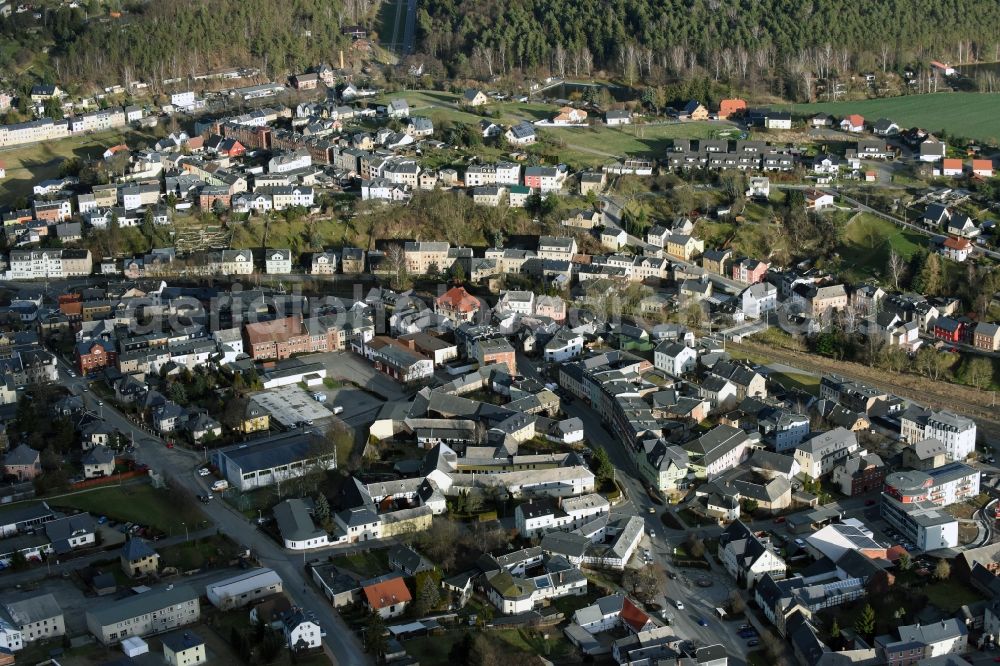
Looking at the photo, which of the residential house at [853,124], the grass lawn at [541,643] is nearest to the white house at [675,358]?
the grass lawn at [541,643]

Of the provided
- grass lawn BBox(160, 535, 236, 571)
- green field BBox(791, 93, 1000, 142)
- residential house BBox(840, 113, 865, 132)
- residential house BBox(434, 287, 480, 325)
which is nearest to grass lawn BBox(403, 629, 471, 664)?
grass lawn BBox(160, 535, 236, 571)

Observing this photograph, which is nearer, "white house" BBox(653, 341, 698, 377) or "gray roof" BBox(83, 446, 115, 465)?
"gray roof" BBox(83, 446, 115, 465)

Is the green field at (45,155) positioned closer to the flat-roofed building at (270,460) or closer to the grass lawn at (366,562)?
the flat-roofed building at (270,460)

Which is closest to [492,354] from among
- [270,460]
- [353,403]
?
[353,403]

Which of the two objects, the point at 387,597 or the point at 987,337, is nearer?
the point at 387,597

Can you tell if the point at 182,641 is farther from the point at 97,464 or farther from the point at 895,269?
the point at 895,269

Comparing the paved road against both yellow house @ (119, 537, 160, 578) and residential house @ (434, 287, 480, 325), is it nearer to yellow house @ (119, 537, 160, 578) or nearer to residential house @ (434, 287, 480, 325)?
yellow house @ (119, 537, 160, 578)

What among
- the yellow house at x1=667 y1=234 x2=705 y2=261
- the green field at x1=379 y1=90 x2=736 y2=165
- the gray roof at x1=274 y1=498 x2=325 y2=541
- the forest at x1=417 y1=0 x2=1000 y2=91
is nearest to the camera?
the gray roof at x1=274 y1=498 x2=325 y2=541
